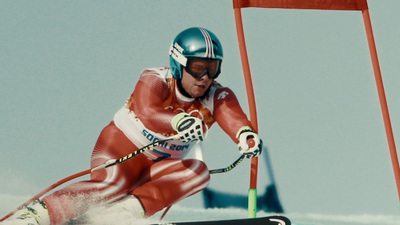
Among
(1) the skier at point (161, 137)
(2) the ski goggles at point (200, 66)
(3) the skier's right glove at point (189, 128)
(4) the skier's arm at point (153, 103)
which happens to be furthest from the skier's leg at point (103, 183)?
(2) the ski goggles at point (200, 66)

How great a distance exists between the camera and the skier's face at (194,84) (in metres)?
2.65

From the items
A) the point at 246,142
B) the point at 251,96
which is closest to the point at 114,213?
the point at 246,142

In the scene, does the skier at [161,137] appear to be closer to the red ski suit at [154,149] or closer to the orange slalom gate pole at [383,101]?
the red ski suit at [154,149]

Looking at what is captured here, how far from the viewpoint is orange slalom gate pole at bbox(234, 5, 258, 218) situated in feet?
9.59

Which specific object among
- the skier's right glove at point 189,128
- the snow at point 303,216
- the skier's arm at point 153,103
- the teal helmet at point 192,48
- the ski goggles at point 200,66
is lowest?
the snow at point 303,216

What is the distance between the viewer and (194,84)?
8.75 feet

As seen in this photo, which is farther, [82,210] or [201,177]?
[201,177]

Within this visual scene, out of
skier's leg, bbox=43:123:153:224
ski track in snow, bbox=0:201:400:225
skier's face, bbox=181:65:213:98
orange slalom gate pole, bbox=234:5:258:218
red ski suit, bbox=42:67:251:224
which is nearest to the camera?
skier's leg, bbox=43:123:153:224

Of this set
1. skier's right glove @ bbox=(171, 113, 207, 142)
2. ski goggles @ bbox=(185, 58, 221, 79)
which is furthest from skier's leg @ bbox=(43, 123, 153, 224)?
ski goggles @ bbox=(185, 58, 221, 79)

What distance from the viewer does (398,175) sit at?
2.99m

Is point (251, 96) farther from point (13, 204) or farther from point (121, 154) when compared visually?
point (13, 204)

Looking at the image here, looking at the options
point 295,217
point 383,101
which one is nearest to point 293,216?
point 295,217

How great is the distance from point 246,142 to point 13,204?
1.89 meters

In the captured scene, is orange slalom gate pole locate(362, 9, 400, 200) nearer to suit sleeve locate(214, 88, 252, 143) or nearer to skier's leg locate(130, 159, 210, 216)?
suit sleeve locate(214, 88, 252, 143)
